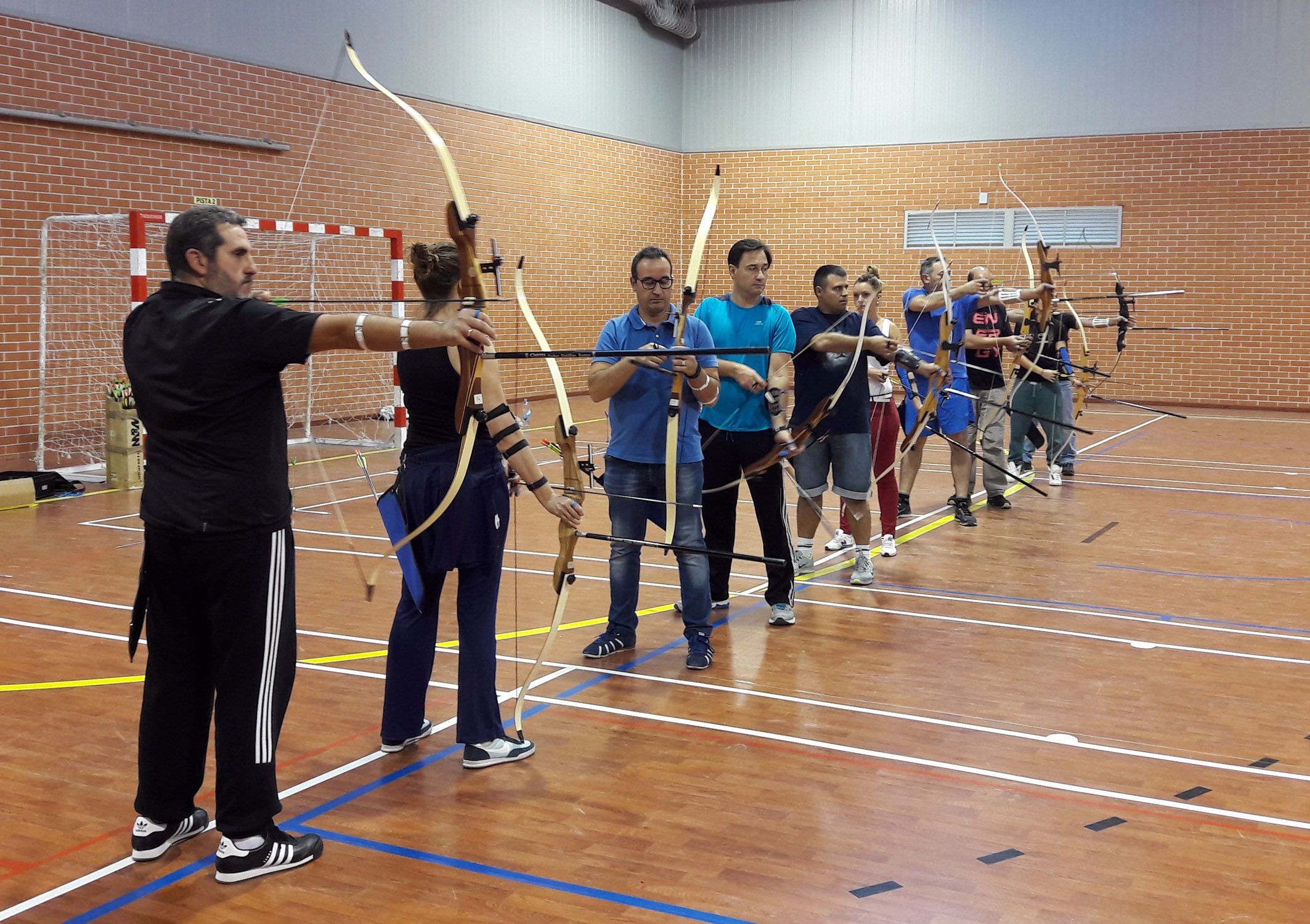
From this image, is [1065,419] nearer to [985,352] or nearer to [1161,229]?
[985,352]

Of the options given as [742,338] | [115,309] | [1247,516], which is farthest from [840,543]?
[115,309]

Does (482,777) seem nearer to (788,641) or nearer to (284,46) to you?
(788,641)

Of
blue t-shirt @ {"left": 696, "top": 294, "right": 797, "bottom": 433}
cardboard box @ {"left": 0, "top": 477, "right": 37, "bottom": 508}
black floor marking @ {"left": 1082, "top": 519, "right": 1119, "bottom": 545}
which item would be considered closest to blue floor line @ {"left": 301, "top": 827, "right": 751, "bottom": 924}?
blue t-shirt @ {"left": 696, "top": 294, "right": 797, "bottom": 433}

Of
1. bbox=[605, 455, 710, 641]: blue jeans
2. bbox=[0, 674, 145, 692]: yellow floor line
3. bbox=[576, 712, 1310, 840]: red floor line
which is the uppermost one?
bbox=[605, 455, 710, 641]: blue jeans

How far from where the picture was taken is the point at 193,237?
2801 millimetres

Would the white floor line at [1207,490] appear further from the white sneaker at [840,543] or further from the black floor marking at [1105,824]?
the black floor marking at [1105,824]

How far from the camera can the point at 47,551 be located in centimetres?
671

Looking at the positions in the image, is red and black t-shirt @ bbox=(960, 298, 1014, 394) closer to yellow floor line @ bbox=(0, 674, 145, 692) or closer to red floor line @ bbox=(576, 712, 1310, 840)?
red floor line @ bbox=(576, 712, 1310, 840)

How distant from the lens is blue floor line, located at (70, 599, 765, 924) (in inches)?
108

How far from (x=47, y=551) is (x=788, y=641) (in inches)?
171

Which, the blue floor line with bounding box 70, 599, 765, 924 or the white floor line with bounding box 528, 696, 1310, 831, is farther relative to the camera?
the white floor line with bounding box 528, 696, 1310, 831

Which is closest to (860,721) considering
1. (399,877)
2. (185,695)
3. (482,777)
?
(482,777)

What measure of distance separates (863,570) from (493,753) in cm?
294

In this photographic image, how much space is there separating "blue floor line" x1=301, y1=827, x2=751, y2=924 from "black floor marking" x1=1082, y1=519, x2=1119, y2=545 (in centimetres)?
517
